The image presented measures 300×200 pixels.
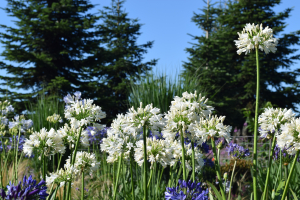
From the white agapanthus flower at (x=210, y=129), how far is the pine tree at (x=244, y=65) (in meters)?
18.2

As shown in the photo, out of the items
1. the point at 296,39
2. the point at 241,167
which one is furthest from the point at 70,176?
the point at 296,39

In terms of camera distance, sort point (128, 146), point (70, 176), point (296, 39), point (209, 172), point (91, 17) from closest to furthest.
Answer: point (70, 176) < point (128, 146) < point (209, 172) < point (91, 17) < point (296, 39)

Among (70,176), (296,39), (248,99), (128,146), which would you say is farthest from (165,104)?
(296,39)

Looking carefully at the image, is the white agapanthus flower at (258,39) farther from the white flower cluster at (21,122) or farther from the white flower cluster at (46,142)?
the white flower cluster at (21,122)

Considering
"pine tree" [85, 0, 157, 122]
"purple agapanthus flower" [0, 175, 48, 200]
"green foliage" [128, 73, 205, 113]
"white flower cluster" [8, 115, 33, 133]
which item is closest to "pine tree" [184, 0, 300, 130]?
"pine tree" [85, 0, 157, 122]

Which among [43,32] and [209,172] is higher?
[43,32]

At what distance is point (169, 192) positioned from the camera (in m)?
1.51

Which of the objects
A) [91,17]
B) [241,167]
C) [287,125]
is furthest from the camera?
[91,17]

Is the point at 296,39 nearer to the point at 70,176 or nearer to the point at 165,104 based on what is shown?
the point at 165,104

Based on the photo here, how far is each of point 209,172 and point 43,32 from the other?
16.6 metres


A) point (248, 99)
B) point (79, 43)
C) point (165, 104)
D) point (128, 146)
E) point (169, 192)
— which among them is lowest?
point (169, 192)

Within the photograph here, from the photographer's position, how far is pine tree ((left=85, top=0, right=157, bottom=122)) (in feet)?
61.3

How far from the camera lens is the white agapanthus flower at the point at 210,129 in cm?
158

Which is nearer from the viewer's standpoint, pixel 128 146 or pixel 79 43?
pixel 128 146
